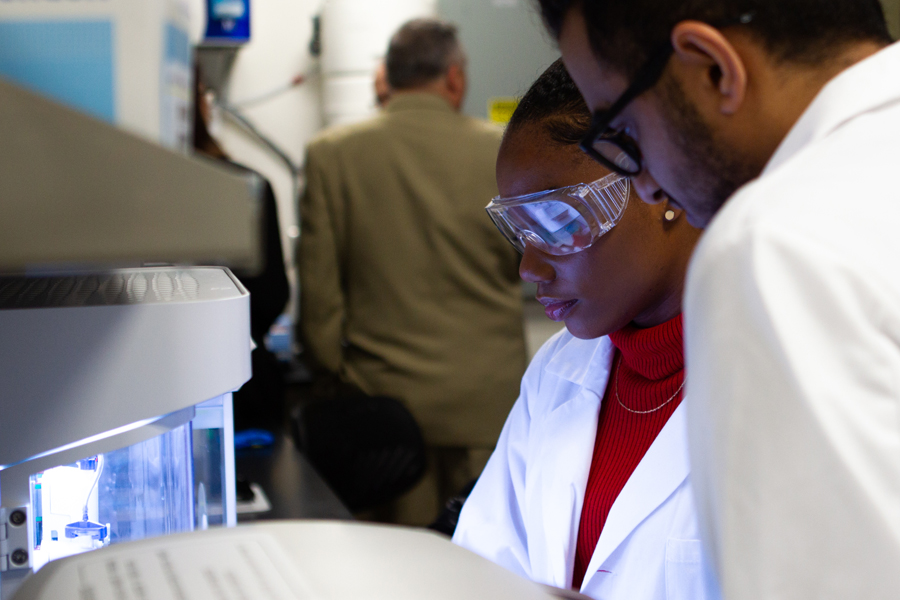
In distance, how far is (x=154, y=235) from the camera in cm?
44

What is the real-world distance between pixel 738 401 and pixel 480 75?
2.84 meters

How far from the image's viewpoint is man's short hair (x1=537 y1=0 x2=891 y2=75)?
1.94 feet

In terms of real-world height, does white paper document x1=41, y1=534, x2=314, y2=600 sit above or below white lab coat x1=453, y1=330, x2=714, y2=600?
above

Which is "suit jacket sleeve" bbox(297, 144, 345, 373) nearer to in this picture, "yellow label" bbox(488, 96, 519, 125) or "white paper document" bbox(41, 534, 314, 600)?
"yellow label" bbox(488, 96, 519, 125)

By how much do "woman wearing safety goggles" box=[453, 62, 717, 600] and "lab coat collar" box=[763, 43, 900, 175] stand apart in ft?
1.53

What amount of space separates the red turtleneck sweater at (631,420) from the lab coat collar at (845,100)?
532 millimetres

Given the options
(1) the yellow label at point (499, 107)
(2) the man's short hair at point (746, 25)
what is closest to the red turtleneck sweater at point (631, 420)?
(2) the man's short hair at point (746, 25)

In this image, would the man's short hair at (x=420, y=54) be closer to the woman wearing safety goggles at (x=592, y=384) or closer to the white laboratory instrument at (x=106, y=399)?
the woman wearing safety goggles at (x=592, y=384)

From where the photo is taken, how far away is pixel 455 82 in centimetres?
241

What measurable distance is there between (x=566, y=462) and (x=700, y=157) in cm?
61

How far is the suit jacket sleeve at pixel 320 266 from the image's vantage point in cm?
229

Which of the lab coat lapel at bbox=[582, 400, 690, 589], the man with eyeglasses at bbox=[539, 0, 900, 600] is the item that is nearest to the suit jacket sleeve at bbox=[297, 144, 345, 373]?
the lab coat lapel at bbox=[582, 400, 690, 589]

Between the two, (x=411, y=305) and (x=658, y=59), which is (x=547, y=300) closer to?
(x=658, y=59)

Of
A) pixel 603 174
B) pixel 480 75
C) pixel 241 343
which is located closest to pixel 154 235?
pixel 241 343
